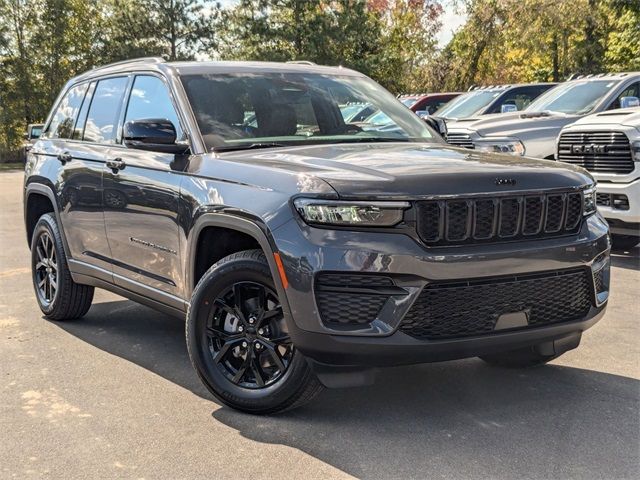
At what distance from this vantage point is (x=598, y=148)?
8781 millimetres

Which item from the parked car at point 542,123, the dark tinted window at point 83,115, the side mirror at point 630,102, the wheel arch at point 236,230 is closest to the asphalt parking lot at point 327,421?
the wheel arch at point 236,230

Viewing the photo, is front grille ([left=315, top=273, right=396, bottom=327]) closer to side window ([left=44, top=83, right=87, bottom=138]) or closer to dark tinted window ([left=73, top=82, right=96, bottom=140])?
dark tinted window ([left=73, top=82, right=96, bottom=140])

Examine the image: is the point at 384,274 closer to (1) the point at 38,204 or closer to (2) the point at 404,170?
(2) the point at 404,170

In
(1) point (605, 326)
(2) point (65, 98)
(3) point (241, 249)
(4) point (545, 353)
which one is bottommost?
(1) point (605, 326)

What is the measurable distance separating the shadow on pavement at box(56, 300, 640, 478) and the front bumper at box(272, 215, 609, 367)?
0.42 metres

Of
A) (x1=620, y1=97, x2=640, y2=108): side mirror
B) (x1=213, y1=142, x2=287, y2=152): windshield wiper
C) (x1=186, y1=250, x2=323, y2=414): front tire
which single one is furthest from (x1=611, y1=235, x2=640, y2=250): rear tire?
(x1=186, y1=250, x2=323, y2=414): front tire

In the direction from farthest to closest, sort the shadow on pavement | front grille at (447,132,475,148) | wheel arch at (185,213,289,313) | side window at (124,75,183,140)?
1. front grille at (447,132,475,148)
2. side window at (124,75,183,140)
3. wheel arch at (185,213,289,313)
4. the shadow on pavement

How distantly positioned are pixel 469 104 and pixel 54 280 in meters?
10.1

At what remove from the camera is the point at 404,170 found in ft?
12.4

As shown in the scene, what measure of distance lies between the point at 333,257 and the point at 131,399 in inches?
63.4

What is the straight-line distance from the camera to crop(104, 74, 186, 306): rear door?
465 centimetres

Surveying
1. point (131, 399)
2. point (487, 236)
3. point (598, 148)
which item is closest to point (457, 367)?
point (487, 236)

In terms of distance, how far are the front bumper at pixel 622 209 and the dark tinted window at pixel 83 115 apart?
5161mm

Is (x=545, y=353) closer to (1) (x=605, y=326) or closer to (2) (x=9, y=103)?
(1) (x=605, y=326)
